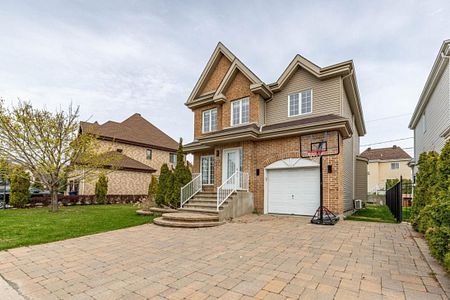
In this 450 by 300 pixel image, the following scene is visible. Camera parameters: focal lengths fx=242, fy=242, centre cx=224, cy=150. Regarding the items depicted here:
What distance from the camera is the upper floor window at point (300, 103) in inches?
479

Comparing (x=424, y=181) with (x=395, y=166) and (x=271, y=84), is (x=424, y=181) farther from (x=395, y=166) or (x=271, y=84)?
(x=395, y=166)

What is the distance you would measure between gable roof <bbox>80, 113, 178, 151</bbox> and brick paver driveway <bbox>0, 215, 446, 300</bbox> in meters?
17.5

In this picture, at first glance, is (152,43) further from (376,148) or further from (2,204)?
(376,148)

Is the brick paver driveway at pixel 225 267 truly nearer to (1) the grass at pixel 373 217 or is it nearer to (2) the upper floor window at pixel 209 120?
(1) the grass at pixel 373 217

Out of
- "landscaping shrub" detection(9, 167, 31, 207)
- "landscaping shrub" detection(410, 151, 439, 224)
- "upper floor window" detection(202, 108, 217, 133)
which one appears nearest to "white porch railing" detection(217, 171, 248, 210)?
"upper floor window" detection(202, 108, 217, 133)

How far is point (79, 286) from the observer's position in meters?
3.55

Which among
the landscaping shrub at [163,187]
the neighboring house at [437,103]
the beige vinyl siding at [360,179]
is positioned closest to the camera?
the neighboring house at [437,103]

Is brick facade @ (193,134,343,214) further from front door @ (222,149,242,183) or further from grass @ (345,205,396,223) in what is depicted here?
grass @ (345,205,396,223)

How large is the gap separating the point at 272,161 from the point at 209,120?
5680 millimetres

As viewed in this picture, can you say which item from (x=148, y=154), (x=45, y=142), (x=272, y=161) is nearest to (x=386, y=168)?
(x=272, y=161)

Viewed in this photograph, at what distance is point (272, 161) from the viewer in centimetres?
1158

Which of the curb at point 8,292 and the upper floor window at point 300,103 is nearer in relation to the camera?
the curb at point 8,292

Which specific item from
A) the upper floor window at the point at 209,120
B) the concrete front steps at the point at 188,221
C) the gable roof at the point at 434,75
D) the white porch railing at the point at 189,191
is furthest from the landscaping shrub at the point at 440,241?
the upper floor window at the point at 209,120

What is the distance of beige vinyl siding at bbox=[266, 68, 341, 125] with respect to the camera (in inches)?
447
